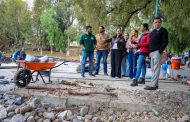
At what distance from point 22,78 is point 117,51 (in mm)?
3878

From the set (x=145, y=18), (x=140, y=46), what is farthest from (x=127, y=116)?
(x=145, y=18)

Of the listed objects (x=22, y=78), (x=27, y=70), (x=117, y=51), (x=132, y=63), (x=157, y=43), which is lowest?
(x=22, y=78)

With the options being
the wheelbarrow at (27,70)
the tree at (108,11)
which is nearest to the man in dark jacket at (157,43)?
the wheelbarrow at (27,70)

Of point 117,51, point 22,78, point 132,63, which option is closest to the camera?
point 22,78

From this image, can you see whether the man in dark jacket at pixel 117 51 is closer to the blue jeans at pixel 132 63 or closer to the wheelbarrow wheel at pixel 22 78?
the blue jeans at pixel 132 63

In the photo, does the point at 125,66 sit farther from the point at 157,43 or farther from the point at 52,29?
the point at 52,29

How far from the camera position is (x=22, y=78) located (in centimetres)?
859

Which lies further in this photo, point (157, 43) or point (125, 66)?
point (125, 66)

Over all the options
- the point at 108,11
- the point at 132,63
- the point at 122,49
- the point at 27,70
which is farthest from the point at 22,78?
the point at 108,11

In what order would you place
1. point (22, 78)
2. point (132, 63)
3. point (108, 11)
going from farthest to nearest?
point (108, 11), point (132, 63), point (22, 78)

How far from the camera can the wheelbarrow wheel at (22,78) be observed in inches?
334

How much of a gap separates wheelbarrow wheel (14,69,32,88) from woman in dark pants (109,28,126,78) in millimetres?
3537

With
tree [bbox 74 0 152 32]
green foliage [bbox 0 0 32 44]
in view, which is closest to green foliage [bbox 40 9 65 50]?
green foliage [bbox 0 0 32 44]

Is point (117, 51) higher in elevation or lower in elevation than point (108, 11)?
lower
